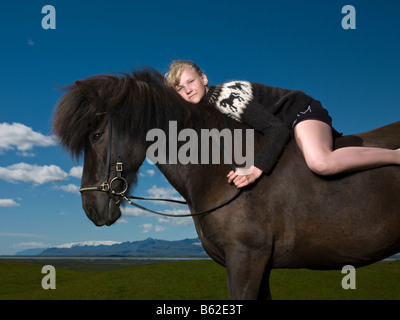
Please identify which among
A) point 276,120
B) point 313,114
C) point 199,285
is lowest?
point 199,285

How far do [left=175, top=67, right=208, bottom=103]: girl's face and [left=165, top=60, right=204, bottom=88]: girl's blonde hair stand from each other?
0.15 ft

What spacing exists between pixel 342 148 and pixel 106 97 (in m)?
2.55

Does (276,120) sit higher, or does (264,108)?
(264,108)

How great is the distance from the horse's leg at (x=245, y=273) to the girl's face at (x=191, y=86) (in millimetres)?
1833

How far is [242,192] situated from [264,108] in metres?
0.94

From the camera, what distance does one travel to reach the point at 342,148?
3.27m

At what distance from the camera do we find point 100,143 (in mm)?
3420

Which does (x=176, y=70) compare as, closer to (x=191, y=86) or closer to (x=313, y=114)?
(x=191, y=86)

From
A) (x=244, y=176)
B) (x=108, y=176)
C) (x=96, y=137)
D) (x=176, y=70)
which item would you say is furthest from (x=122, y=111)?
(x=244, y=176)

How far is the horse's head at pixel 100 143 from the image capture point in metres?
3.36

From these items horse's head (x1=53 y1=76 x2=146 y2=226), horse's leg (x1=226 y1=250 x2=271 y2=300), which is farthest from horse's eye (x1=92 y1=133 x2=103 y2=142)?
horse's leg (x1=226 y1=250 x2=271 y2=300)

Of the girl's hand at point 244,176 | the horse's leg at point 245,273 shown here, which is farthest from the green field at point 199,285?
the girl's hand at point 244,176

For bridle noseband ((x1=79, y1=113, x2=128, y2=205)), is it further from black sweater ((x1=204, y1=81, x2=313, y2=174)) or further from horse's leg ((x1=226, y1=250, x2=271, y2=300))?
horse's leg ((x1=226, y1=250, x2=271, y2=300))
